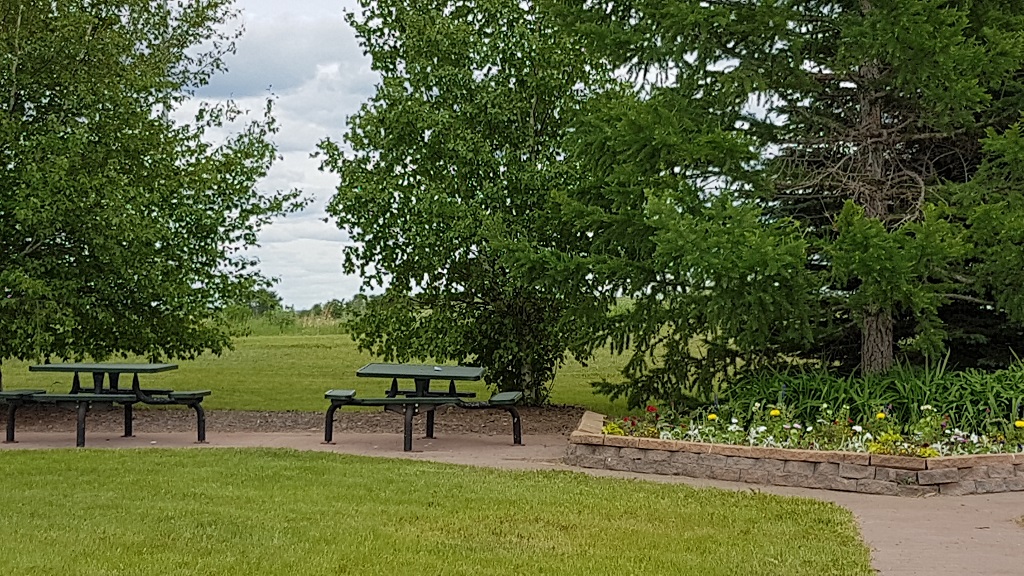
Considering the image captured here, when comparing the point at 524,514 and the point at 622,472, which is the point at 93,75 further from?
the point at 524,514

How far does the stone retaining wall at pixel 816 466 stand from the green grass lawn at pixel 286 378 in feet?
17.6

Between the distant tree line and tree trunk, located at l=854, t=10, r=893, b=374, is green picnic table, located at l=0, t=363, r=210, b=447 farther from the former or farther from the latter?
tree trunk, located at l=854, t=10, r=893, b=374

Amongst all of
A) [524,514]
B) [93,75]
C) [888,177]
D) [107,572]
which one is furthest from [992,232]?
[93,75]

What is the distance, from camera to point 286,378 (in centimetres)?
1958

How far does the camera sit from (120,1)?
14719 millimetres

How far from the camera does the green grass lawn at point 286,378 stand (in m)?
16.0

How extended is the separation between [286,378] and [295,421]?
261 inches

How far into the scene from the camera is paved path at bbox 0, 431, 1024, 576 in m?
5.84

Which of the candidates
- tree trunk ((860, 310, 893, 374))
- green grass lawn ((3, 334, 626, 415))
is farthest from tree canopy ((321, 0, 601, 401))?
tree trunk ((860, 310, 893, 374))

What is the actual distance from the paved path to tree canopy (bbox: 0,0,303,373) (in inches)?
86.2

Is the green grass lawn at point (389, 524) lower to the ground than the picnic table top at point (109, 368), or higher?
lower

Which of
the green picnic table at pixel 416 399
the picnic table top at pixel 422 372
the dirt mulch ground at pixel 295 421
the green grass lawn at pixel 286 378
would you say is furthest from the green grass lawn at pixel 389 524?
the green grass lawn at pixel 286 378

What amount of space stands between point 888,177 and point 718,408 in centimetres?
296

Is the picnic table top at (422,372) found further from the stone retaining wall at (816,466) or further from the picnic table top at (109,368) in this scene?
the picnic table top at (109,368)
